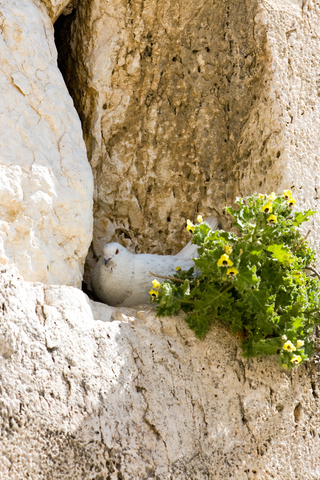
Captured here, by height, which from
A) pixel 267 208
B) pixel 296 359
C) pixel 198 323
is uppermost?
pixel 267 208

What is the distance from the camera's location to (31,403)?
256cm

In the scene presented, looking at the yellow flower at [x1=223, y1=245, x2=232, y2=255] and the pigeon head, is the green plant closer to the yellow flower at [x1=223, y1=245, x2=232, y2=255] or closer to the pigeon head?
the yellow flower at [x1=223, y1=245, x2=232, y2=255]

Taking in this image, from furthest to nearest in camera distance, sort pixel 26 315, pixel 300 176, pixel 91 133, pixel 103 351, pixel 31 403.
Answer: pixel 91 133 < pixel 300 176 < pixel 103 351 < pixel 26 315 < pixel 31 403

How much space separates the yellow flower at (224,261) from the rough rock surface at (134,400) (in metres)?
0.56

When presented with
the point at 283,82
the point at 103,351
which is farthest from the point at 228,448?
the point at 283,82

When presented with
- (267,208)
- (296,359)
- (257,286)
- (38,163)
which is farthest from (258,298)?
(38,163)

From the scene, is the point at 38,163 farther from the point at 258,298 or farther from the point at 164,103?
the point at 258,298

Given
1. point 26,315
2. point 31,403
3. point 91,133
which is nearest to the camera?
point 31,403

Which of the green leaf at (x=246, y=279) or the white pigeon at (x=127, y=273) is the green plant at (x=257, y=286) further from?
the white pigeon at (x=127, y=273)

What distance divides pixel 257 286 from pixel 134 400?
2.73ft

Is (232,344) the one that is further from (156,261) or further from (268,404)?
(156,261)

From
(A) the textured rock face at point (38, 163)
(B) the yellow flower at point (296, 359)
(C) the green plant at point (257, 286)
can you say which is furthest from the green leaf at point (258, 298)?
(A) the textured rock face at point (38, 163)

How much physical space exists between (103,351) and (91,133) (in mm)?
1781

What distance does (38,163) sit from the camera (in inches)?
128
